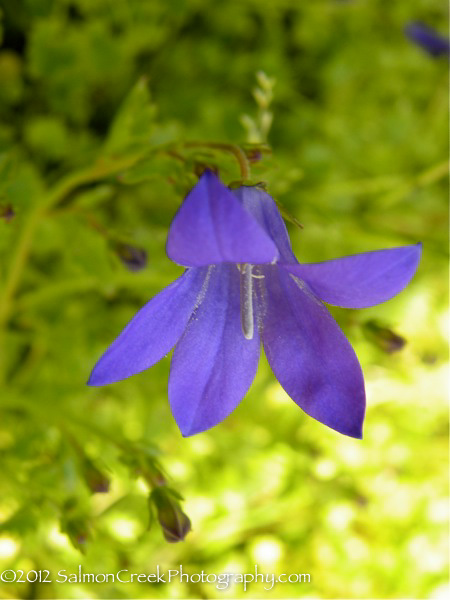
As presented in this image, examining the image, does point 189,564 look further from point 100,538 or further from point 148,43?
point 148,43

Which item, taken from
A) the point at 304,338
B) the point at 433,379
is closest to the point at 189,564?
the point at 433,379

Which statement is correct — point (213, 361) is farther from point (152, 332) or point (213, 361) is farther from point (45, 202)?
point (45, 202)

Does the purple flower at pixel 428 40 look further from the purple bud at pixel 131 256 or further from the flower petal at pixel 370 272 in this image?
the flower petal at pixel 370 272

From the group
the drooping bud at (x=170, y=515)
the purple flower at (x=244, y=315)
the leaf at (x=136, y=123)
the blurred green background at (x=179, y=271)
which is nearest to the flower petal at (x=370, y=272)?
the purple flower at (x=244, y=315)

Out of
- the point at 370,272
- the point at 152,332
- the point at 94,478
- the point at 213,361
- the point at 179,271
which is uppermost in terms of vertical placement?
the point at 370,272

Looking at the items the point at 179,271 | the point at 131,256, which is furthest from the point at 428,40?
the point at 131,256
